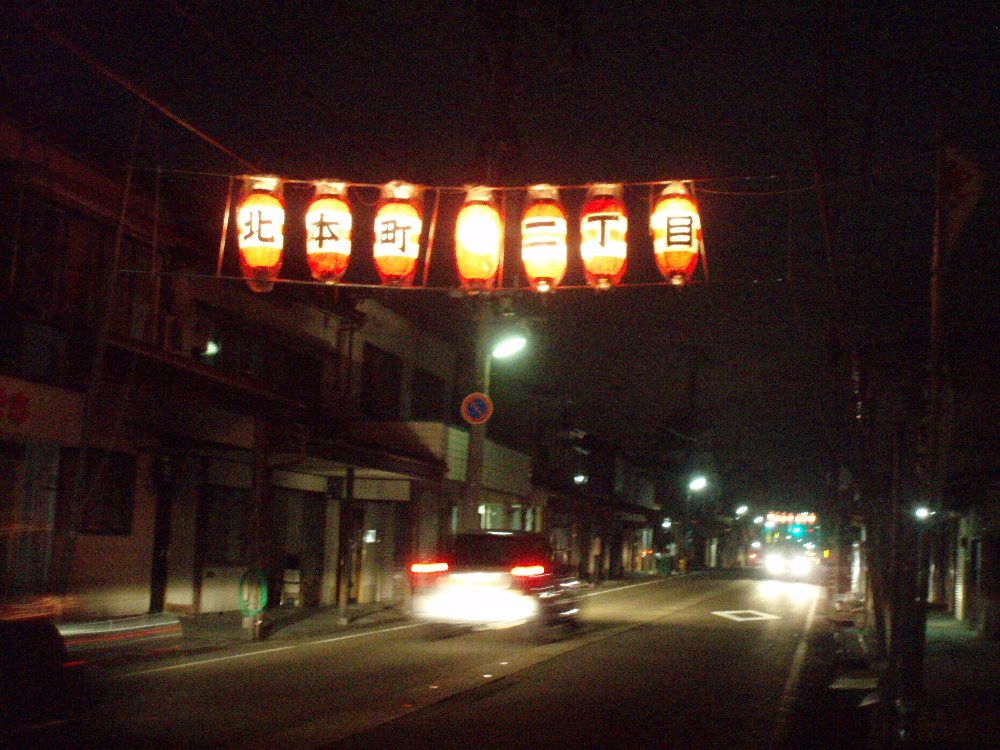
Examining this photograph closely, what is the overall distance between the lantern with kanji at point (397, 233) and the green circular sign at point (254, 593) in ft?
20.6

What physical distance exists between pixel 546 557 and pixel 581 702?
23.8 ft

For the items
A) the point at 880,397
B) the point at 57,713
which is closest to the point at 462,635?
the point at 880,397

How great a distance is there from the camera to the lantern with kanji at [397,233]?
15.5 meters

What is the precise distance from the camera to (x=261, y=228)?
15.4m

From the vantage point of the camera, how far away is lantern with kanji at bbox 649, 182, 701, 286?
49.2ft

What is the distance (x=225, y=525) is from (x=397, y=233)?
10.7 meters

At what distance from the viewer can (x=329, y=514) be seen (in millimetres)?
28359

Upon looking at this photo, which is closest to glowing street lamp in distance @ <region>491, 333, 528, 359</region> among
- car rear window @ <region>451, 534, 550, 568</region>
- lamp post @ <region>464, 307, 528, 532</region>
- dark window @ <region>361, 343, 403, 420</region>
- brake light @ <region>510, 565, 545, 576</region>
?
lamp post @ <region>464, 307, 528, 532</region>

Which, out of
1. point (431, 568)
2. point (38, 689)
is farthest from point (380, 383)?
point (38, 689)

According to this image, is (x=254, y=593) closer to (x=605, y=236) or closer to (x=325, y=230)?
(x=325, y=230)

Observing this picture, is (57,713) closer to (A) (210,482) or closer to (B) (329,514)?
(A) (210,482)

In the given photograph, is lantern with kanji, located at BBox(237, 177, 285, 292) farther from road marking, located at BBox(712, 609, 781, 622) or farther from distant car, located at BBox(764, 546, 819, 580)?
distant car, located at BBox(764, 546, 819, 580)

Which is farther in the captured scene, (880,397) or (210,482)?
(210,482)

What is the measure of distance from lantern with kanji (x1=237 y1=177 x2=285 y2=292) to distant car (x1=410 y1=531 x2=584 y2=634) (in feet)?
20.5
